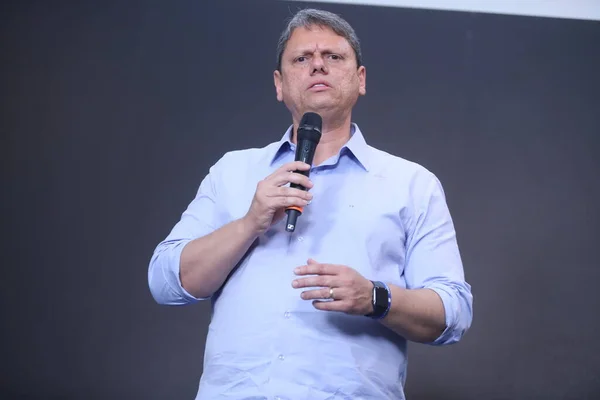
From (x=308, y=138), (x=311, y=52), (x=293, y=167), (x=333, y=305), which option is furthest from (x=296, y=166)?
A: (x=311, y=52)

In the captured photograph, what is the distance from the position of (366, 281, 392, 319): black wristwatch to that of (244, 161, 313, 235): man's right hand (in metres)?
0.22

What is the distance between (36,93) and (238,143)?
2.84ft

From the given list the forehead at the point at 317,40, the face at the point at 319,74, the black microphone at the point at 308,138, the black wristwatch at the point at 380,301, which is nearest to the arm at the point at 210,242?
the black microphone at the point at 308,138

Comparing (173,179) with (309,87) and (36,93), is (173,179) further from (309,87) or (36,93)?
(309,87)

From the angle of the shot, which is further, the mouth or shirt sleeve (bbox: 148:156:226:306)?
the mouth

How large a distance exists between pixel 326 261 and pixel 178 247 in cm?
34

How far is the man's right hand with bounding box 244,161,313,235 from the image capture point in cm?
131

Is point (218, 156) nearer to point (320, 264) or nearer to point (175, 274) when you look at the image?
point (175, 274)

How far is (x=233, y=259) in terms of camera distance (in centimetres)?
148

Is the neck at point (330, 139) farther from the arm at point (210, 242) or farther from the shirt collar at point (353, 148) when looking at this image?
the arm at point (210, 242)

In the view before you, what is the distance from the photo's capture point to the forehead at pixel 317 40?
1.75 meters

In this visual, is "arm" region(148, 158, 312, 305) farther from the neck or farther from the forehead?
the forehead

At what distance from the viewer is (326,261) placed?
151 cm

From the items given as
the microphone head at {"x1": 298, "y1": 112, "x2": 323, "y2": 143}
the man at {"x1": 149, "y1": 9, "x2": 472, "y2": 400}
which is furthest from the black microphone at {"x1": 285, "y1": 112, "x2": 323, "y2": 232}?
the man at {"x1": 149, "y1": 9, "x2": 472, "y2": 400}
